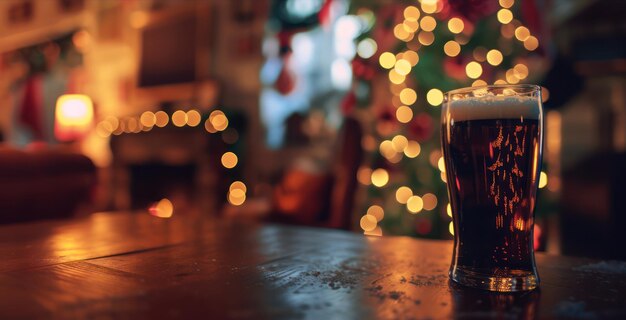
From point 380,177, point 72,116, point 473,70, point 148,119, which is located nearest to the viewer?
point 473,70

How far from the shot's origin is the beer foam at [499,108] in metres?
0.46

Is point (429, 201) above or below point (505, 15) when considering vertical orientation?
below

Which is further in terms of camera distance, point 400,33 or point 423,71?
point 400,33

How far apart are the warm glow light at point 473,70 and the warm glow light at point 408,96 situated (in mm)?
A: 325

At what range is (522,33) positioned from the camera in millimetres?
2527

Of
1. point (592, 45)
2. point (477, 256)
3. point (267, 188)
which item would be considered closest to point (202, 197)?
point (267, 188)

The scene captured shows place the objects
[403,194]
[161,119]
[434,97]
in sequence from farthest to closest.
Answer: [161,119] < [403,194] < [434,97]

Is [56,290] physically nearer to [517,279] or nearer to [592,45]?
[517,279]

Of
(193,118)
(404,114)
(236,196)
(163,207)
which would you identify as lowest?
(163,207)

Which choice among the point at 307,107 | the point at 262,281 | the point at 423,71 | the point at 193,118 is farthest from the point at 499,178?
the point at 193,118

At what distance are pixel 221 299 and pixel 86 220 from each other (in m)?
0.70

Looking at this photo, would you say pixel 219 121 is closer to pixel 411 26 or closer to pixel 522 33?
pixel 411 26

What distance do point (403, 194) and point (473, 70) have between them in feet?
2.52

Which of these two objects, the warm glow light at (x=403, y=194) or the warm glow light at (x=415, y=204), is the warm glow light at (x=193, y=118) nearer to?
the warm glow light at (x=403, y=194)
